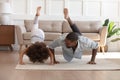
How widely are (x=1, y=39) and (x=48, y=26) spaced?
1217 mm

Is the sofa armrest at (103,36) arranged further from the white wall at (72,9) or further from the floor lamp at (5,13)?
the floor lamp at (5,13)

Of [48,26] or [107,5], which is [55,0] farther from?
[107,5]

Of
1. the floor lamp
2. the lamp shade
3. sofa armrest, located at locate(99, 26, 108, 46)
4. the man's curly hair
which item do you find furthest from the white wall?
the man's curly hair

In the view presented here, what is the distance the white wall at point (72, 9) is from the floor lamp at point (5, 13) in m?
0.37

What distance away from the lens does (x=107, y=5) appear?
7.57 m

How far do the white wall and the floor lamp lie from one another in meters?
0.37

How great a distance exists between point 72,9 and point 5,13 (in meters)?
1.82

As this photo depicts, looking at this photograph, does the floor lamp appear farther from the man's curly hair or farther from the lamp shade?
the man's curly hair

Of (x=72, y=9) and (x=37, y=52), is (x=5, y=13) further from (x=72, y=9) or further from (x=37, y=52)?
(x=37, y=52)

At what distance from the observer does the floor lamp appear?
6828 millimetres

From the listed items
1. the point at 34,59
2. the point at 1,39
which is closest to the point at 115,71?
the point at 34,59

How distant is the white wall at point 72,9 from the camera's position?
7.41 m

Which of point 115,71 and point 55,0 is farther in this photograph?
point 55,0

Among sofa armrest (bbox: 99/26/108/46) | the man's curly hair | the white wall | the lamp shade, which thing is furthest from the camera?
the white wall
